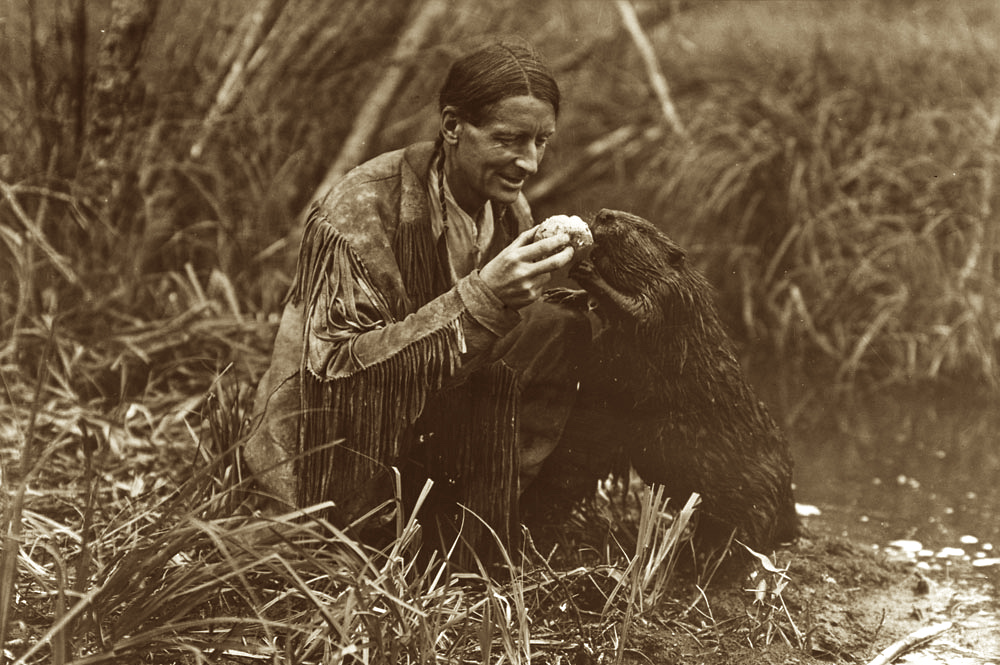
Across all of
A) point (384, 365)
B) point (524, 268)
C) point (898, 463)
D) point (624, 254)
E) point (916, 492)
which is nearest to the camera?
point (524, 268)

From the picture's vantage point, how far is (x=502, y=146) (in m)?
3.11

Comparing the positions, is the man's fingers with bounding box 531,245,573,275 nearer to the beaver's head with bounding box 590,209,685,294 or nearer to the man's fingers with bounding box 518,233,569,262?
the man's fingers with bounding box 518,233,569,262

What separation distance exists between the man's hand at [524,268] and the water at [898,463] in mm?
1750

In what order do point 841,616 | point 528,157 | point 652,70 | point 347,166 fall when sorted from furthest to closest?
point 652,70 → point 347,166 → point 841,616 → point 528,157

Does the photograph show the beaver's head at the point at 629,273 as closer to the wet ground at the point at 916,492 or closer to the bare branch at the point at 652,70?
the wet ground at the point at 916,492

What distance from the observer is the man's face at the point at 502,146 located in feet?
10.1

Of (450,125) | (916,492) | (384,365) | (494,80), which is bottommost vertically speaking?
→ (916,492)

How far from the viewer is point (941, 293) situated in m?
5.67

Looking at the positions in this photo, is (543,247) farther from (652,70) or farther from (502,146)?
(652,70)

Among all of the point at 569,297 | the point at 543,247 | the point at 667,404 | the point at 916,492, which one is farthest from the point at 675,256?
the point at 916,492

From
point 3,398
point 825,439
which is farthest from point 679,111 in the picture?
point 3,398

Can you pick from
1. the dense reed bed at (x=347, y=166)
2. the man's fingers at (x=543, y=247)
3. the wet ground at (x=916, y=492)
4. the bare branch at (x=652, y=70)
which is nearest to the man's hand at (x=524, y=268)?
the man's fingers at (x=543, y=247)

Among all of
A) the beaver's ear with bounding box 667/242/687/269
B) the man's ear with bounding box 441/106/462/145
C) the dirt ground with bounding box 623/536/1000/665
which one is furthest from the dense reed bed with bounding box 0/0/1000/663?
the man's ear with bounding box 441/106/462/145

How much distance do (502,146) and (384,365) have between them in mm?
635
